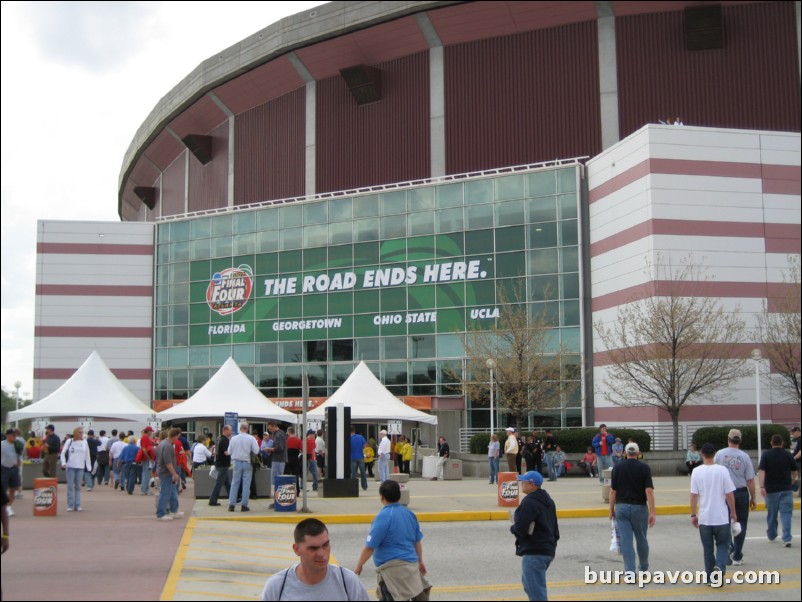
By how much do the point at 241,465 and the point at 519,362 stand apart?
20.5m

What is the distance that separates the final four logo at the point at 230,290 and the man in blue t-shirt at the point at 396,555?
44.0m

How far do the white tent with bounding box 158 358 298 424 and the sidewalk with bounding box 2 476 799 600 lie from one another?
2.88 metres

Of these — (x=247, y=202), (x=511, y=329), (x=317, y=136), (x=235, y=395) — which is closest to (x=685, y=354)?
(x=511, y=329)

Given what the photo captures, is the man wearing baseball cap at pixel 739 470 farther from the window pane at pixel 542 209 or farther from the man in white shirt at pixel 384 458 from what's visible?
the window pane at pixel 542 209

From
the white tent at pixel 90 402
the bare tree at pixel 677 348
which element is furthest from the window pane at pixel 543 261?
the white tent at pixel 90 402

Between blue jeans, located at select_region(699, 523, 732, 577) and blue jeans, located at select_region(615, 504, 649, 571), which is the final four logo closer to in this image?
blue jeans, located at select_region(615, 504, 649, 571)

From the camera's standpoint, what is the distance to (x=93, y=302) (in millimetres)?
55906

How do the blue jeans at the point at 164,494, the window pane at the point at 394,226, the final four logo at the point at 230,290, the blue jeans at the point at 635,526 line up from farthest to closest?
1. the final four logo at the point at 230,290
2. the window pane at the point at 394,226
3. the blue jeans at the point at 164,494
4. the blue jeans at the point at 635,526

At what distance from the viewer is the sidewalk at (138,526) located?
11.6 metres

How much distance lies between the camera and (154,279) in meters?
56.4

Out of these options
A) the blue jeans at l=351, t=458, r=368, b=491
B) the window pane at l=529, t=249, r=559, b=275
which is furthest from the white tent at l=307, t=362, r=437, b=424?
the window pane at l=529, t=249, r=559, b=275

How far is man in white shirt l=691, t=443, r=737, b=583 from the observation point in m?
11.4

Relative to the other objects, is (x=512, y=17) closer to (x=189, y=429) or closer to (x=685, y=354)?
(x=685, y=354)

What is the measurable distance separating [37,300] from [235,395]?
1212 inches
